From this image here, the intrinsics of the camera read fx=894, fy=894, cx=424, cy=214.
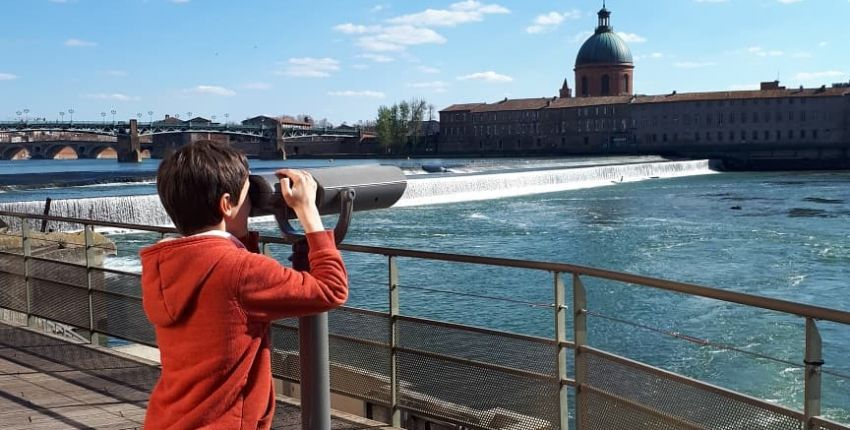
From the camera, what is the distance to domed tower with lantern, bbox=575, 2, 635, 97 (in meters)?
116

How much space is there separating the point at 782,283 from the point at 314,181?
17174 mm

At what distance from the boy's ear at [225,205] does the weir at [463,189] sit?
896 inches

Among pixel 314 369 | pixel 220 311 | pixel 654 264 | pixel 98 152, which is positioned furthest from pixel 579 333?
pixel 98 152

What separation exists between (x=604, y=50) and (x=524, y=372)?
116420mm

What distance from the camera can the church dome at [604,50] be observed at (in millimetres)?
115312

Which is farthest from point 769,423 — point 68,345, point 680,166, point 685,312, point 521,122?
point 521,122

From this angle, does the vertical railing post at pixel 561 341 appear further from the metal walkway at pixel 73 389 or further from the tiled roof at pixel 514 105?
the tiled roof at pixel 514 105

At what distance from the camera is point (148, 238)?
2670 cm

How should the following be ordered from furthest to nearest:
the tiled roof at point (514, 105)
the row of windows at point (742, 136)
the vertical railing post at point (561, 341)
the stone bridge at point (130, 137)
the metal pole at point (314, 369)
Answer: the tiled roof at point (514, 105), the row of windows at point (742, 136), the stone bridge at point (130, 137), the vertical railing post at point (561, 341), the metal pole at point (314, 369)

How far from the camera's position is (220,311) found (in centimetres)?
196

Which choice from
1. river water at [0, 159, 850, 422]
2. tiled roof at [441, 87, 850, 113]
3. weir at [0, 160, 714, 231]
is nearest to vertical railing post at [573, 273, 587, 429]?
river water at [0, 159, 850, 422]

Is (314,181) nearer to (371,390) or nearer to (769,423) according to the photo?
(769,423)

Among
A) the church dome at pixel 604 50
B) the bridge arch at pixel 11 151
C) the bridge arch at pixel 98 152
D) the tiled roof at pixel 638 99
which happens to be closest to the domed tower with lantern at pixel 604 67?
the church dome at pixel 604 50

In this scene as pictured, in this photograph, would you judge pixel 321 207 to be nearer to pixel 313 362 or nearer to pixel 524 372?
pixel 313 362
